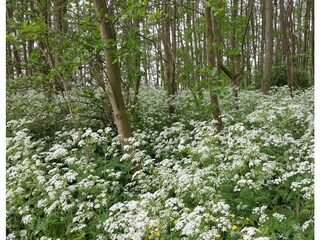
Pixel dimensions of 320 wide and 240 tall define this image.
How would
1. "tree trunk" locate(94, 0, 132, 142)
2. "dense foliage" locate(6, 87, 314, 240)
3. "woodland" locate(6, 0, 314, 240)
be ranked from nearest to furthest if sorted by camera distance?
"dense foliage" locate(6, 87, 314, 240) → "woodland" locate(6, 0, 314, 240) → "tree trunk" locate(94, 0, 132, 142)

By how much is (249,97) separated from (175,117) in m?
2.40

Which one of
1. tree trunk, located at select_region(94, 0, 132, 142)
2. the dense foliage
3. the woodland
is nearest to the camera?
the dense foliage

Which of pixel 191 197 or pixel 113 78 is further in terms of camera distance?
pixel 113 78

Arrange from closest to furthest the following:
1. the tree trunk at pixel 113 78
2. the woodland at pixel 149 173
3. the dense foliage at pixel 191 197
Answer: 1. the dense foliage at pixel 191 197
2. the woodland at pixel 149 173
3. the tree trunk at pixel 113 78

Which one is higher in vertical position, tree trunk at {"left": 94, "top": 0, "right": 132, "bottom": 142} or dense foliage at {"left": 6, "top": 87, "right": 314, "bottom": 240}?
tree trunk at {"left": 94, "top": 0, "right": 132, "bottom": 142}

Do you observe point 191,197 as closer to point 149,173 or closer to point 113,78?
point 149,173

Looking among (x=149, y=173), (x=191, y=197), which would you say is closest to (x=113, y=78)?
(x=149, y=173)

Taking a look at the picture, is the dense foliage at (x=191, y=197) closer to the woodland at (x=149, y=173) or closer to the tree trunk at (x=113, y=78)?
the woodland at (x=149, y=173)

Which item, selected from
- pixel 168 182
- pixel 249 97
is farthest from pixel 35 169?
pixel 249 97

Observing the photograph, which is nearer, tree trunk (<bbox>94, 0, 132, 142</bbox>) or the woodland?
the woodland

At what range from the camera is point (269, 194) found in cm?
373

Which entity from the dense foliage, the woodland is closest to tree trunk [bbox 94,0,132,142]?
the woodland

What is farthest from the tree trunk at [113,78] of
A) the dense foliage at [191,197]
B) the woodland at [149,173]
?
the dense foliage at [191,197]

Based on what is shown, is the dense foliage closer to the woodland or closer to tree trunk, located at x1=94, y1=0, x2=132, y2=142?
the woodland
